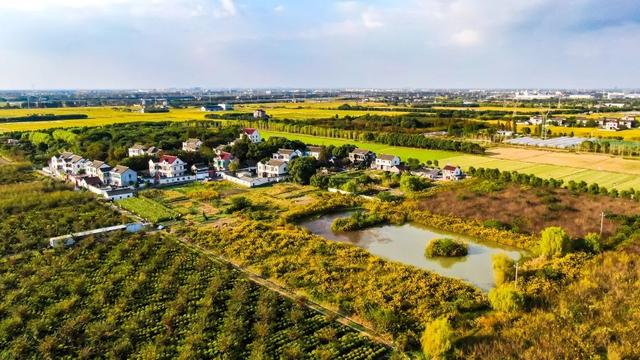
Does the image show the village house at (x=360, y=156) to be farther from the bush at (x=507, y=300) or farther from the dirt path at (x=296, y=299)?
the bush at (x=507, y=300)

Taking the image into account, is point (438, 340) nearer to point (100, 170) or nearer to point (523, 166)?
point (100, 170)

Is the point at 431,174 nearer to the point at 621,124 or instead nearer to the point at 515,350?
the point at 515,350

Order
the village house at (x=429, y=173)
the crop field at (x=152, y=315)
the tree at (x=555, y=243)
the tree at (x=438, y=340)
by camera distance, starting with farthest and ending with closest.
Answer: the village house at (x=429, y=173) → the tree at (x=555, y=243) → the crop field at (x=152, y=315) → the tree at (x=438, y=340)

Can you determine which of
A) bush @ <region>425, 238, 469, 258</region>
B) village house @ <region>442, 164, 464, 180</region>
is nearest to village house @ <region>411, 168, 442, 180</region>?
village house @ <region>442, 164, 464, 180</region>

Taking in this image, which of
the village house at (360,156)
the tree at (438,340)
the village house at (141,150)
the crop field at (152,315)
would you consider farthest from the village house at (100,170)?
the tree at (438,340)

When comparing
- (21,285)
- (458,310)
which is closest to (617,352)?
(458,310)

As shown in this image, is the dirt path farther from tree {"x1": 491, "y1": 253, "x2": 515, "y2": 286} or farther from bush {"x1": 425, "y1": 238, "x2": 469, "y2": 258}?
bush {"x1": 425, "y1": 238, "x2": 469, "y2": 258}

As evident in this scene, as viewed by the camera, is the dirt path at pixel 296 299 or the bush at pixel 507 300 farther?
the bush at pixel 507 300
